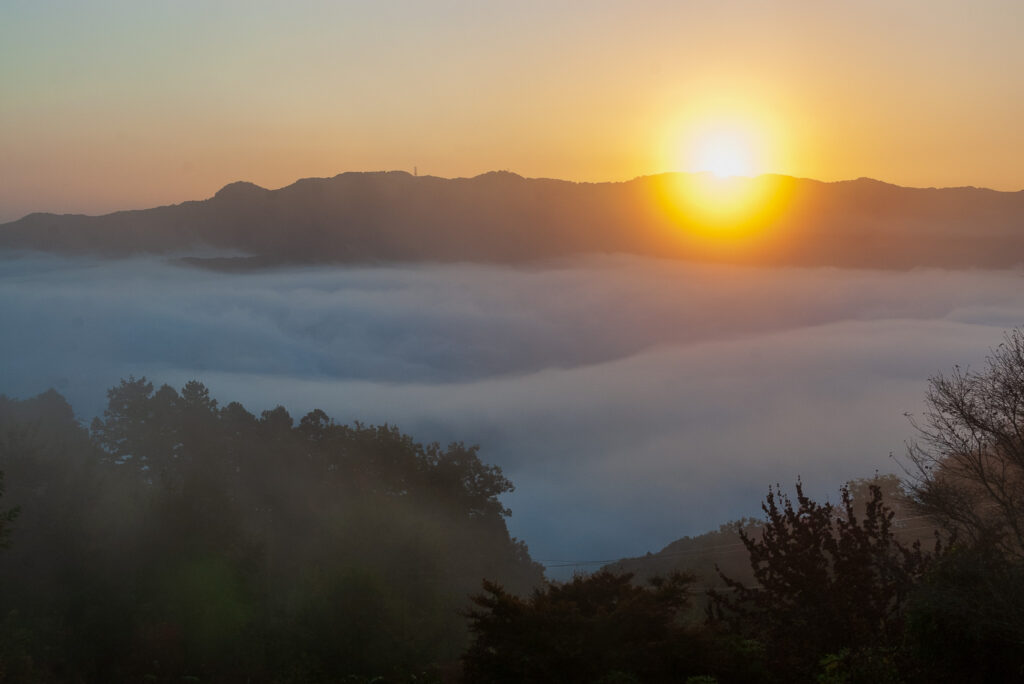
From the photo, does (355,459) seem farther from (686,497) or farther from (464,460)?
(686,497)

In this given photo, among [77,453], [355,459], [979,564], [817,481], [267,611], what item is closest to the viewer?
[979,564]

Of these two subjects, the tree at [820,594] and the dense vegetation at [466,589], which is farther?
the tree at [820,594]

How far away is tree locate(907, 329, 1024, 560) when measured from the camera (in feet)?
51.6

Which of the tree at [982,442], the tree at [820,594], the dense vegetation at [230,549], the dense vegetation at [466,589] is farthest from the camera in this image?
the dense vegetation at [230,549]

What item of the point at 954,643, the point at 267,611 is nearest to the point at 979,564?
the point at 954,643

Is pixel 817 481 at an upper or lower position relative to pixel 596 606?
upper

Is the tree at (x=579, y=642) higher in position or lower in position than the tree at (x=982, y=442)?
lower

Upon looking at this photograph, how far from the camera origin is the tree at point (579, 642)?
15.0 meters

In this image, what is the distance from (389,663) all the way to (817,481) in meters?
148

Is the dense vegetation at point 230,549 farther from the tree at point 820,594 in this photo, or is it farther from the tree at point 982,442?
the tree at point 982,442

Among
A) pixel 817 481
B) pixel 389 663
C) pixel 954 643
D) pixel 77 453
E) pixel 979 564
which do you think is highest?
pixel 817 481

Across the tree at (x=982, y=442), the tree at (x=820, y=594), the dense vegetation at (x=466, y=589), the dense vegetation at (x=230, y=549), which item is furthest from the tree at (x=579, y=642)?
the tree at (x=982, y=442)

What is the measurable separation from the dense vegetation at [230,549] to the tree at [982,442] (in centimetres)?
893

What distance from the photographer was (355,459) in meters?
64.2
